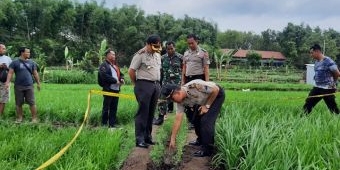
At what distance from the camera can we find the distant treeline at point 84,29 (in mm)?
46656

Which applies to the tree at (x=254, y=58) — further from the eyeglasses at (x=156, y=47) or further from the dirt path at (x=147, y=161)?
the dirt path at (x=147, y=161)

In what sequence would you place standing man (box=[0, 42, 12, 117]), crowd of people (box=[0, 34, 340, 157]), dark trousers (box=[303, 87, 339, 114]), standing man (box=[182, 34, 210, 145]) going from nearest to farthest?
crowd of people (box=[0, 34, 340, 157]) < standing man (box=[182, 34, 210, 145]) < dark trousers (box=[303, 87, 339, 114]) < standing man (box=[0, 42, 12, 117])

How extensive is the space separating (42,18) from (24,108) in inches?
1611

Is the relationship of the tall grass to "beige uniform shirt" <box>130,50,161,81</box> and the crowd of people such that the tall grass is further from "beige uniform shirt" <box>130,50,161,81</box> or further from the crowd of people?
"beige uniform shirt" <box>130,50,161,81</box>

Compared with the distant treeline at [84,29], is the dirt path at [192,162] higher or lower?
lower

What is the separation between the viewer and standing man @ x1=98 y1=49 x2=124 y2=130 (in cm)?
828

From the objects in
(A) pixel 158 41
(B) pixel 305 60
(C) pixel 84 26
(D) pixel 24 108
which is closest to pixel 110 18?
(C) pixel 84 26

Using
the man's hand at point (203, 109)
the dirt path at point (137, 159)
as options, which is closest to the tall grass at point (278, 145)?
the man's hand at point (203, 109)

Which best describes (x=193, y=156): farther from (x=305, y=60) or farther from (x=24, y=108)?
(x=305, y=60)

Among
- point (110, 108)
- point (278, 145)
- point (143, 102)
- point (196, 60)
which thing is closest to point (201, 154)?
point (143, 102)

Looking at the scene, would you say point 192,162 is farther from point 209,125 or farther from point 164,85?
point 164,85

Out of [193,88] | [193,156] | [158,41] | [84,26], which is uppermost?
[84,26]

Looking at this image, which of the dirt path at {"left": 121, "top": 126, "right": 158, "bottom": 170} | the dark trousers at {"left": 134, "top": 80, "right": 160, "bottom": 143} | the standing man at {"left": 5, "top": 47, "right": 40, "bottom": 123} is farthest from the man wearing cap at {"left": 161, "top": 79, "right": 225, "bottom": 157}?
the standing man at {"left": 5, "top": 47, "right": 40, "bottom": 123}

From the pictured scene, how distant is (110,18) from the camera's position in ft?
173
